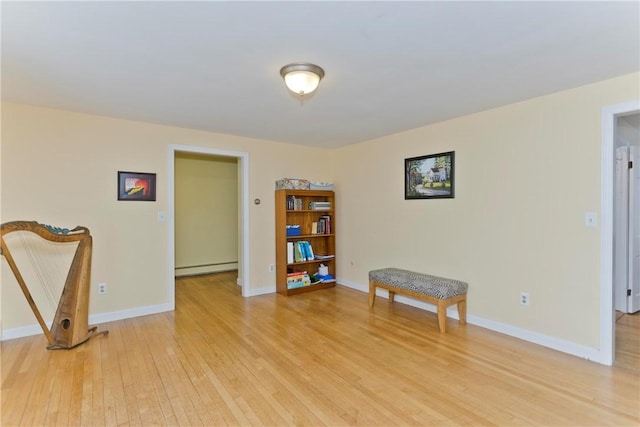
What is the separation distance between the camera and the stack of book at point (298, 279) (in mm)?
4633

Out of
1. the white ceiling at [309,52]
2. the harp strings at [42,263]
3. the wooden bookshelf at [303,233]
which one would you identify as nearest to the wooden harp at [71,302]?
the harp strings at [42,263]

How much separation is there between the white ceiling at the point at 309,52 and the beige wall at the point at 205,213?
272 centimetres

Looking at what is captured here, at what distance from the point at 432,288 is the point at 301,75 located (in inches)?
96.0

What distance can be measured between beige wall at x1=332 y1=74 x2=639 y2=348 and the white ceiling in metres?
0.28

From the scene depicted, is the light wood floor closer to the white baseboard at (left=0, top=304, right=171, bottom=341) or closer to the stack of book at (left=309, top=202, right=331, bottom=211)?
the white baseboard at (left=0, top=304, right=171, bottom=341)

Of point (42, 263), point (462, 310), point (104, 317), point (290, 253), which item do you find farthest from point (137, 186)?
point (462, 310)

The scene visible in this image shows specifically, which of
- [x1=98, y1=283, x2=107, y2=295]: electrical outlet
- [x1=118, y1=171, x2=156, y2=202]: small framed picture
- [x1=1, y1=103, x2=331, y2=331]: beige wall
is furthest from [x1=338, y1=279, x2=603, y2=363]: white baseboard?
[x1=98, y1=283, x2=107, y2=295]: electrical outlet

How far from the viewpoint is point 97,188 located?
11.4 feet

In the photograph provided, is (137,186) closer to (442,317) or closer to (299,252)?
(299,252)

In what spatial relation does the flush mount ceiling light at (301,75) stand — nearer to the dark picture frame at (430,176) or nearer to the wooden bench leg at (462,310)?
the dark picture frame at (430,176)

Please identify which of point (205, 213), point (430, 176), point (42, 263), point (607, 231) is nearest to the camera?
point (607, 231)

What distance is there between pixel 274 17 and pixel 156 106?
1.99 m

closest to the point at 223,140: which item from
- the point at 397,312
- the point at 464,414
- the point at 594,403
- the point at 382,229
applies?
the point at 382,229

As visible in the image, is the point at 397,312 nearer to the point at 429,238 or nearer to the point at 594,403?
the point at 429,238
